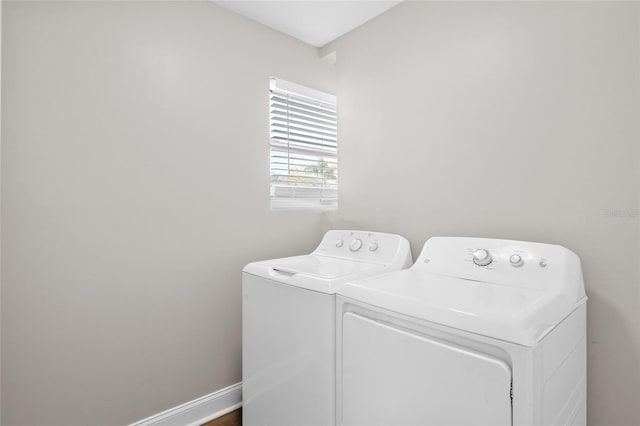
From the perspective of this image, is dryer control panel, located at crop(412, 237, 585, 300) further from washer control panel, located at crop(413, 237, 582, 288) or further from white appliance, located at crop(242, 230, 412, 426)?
white appliance, located at crop(242, 230, 412, 426)

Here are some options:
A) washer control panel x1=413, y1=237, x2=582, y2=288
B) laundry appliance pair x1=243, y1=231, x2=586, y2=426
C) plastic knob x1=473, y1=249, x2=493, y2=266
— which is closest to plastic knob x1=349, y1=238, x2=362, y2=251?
laundry appliance pair x1=243, y1=231, x2=586, y2=426

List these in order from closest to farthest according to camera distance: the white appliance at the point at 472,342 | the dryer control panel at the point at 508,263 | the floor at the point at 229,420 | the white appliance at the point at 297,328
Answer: the white appliance at the point at 472,342, the dryer control panel at the point at 508,263, the white appliance at the point at 297,328, the floor at the point at 229,420


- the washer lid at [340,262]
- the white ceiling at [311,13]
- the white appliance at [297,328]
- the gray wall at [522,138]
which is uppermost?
the white ceiling at [311,13]

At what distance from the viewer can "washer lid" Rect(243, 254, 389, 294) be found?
4.21ft

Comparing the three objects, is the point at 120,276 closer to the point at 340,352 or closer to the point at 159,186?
the point at 159,186

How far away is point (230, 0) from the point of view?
1810 mm

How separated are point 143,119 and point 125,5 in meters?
0.53

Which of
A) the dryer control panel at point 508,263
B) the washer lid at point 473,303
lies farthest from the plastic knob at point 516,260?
the washer lid at point 473,303

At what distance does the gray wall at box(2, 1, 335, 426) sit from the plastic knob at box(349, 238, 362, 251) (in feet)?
1.81

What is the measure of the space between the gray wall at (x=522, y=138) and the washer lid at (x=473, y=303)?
0.94 ft

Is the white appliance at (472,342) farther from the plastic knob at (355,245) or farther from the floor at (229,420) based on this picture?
the floor at (229,420)

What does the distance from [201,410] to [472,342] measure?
62.5 inches

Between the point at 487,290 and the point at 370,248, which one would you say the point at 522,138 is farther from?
the point at 370,248

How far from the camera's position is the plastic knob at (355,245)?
1.83m
